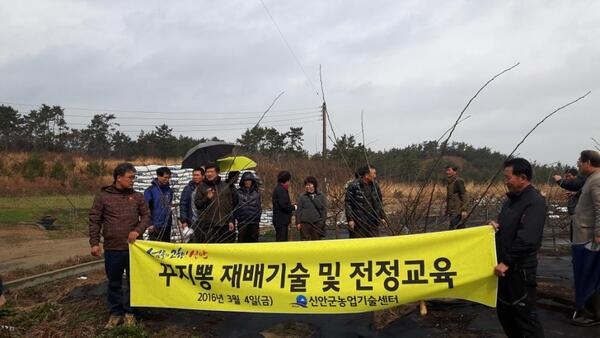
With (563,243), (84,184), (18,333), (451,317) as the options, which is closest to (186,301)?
(18,333)

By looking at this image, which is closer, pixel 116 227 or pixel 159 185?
pixel 116 227

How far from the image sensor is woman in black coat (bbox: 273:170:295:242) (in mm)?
7215

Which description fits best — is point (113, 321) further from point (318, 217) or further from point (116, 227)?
point (318, 217)

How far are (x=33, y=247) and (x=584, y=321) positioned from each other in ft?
39.9

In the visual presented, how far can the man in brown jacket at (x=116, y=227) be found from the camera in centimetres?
478

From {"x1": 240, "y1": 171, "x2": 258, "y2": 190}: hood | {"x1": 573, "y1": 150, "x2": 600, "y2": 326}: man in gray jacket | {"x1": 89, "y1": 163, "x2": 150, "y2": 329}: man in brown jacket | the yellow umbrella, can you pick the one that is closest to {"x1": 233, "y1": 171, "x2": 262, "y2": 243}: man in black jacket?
{"x1": 240, "y1": 171, "x2": 258, "y2": 190}: hood

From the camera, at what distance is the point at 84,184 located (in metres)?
29.6

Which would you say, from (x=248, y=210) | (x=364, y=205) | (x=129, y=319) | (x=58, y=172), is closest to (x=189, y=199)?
(x=248, y=210)

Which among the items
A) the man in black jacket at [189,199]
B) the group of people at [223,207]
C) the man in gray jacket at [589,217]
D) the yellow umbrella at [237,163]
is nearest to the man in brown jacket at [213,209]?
the group of people at [223,207]

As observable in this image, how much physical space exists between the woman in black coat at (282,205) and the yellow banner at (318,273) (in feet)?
9.17

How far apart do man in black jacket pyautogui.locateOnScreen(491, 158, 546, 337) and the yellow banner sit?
159 millimetres

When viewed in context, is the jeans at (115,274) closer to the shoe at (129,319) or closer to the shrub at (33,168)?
the shoe at (129,319)

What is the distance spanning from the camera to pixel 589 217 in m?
4.49

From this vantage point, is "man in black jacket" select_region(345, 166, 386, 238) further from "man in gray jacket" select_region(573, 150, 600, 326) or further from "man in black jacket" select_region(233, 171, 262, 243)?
→ "man in gray jacket" select_region(573, 150, 600, 326)
